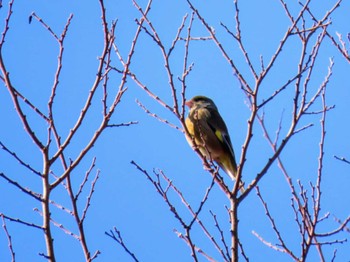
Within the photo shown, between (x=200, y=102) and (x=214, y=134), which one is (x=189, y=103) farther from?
(x=214, y=134)

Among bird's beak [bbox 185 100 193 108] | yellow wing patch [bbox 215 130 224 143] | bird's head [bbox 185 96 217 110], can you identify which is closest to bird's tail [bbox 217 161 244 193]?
yellow wing patch [bbox 215 130 224 143]

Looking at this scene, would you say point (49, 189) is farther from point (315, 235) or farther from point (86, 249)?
point (315, 235)

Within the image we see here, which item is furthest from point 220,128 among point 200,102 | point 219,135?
point 200,102

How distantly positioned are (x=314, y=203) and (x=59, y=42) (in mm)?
1817

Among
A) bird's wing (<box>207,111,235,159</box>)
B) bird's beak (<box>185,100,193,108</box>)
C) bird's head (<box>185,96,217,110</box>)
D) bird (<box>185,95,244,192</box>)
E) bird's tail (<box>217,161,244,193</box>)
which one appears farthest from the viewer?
bird's beak (<box>185,100,193,108</box>)

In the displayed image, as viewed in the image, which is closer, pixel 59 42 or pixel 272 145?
pixel 59 42

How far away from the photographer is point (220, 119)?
304 inches

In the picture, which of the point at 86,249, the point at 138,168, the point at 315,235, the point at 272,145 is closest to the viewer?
the point at 86,249

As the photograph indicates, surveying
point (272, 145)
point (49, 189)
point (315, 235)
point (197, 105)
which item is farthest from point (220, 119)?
point (49, 189)

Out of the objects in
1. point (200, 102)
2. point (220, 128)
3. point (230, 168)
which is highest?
point (200, 102)

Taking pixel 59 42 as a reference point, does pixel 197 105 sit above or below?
above

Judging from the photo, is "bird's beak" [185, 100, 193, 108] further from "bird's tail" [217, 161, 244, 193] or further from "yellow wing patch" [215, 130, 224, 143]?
"bird's tail" [217, 161, 244, 193]

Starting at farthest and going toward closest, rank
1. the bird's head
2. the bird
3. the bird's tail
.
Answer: the bird's head, the bird, the bird's tail

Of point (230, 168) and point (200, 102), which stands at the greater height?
point (200, 102)
